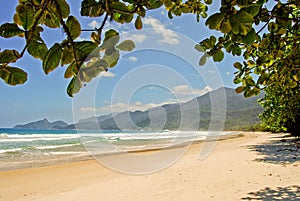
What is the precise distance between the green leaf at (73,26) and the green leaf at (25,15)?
0.26 feet

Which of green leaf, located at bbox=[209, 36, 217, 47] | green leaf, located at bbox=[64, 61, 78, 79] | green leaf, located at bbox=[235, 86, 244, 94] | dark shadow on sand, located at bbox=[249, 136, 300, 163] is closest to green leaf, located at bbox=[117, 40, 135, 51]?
green leaf, located at bbox=[64, 61, 78, 79]

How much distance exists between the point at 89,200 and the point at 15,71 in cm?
633

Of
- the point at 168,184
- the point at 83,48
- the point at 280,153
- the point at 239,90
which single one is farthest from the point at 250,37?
the point at 280,153

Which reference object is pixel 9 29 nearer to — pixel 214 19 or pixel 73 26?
pixel 73 26

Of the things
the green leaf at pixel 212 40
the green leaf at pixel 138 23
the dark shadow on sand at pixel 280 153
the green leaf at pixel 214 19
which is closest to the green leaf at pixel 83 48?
the green leaf at pixel 214 19

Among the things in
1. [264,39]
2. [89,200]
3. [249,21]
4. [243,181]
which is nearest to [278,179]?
[243,181]

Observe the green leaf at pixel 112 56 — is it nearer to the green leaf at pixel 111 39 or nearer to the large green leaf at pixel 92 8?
the green leaf at pixel 111 39

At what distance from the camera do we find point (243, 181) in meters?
7.09

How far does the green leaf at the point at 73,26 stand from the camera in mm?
625

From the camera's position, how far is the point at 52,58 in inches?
23.6

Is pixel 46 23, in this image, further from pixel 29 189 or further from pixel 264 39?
pixel 29 189

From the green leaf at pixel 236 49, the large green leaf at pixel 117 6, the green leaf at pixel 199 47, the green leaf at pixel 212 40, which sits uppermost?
the green leaf at pixel 212 40

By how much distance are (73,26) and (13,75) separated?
0.57 ft

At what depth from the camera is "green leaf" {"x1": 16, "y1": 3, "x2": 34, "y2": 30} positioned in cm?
58
